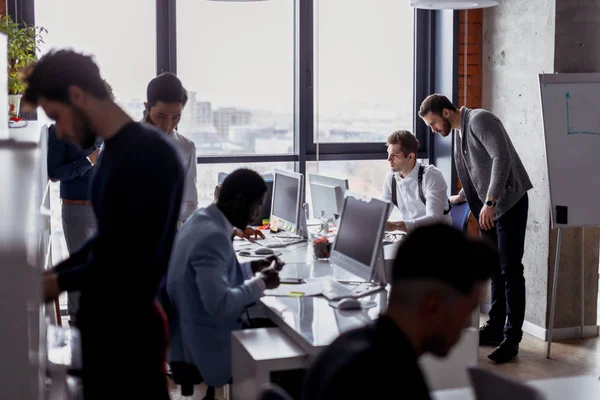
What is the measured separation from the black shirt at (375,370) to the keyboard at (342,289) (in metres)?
1.80

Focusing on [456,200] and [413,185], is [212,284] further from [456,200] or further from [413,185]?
[456,200]

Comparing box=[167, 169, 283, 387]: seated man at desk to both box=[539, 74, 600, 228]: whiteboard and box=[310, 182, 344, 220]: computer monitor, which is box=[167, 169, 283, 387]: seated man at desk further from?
box=[539, 74, 600, 228]: whiteboard

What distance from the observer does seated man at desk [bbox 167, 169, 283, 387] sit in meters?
2.96

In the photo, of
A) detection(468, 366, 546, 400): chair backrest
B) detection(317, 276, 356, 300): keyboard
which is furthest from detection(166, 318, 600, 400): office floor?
detection(468, 366, 546, 400): chair backrest

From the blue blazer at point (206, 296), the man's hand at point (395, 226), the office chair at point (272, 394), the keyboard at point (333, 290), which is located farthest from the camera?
the man's hand at point (395, 226)

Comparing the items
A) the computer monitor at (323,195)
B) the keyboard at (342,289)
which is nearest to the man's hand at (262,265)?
the keyboard at (342,289)

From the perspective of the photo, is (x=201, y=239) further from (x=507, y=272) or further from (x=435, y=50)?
(x=435, y=50)

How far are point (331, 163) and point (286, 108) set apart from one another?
0.57 metres

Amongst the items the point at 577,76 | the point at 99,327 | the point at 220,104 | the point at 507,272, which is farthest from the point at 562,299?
the point at 99,327

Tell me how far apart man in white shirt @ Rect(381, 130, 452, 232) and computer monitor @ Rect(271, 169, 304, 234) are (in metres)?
0.61

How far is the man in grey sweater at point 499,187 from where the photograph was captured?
4.61m

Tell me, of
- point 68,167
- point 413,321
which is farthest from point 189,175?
point 413,321

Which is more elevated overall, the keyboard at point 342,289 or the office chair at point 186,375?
the keyboard at point 342,289

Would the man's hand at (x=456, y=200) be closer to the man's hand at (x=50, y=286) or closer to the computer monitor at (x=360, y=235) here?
the computer monitor at (x=360, y=235)
